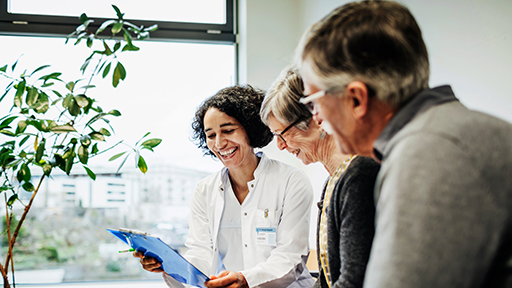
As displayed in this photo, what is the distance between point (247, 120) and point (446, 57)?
2.93ft

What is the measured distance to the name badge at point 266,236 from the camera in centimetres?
171

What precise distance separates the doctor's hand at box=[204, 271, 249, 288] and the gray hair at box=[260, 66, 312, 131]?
0.64 metres

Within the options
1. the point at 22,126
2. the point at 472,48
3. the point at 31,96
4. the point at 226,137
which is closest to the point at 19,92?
the point at 31,96

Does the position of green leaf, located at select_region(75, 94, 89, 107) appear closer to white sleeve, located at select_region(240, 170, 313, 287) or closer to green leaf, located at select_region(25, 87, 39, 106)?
green leaf, located at select_region(25, 87, 39, 106)

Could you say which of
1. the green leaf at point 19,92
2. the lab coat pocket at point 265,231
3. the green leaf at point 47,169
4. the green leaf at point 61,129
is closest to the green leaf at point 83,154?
the green leaf at point 61,129

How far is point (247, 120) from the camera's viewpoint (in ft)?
6.21

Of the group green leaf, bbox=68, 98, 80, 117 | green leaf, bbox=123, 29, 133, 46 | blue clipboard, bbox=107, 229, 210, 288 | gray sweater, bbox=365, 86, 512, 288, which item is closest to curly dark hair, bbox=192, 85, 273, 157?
green leaf, bbox=123, 29, 133, 46

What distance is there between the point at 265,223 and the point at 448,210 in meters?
1.33

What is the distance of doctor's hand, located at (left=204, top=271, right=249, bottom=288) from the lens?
1.49m

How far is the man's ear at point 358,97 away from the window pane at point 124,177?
2457 mm

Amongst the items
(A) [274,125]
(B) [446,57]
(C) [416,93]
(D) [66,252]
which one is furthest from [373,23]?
(D) [66,252]

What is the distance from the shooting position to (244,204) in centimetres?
186

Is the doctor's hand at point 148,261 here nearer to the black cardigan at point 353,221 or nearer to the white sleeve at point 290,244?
the white sleeve at point 290,244

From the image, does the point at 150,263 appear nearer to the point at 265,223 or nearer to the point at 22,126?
the point at 265,223
